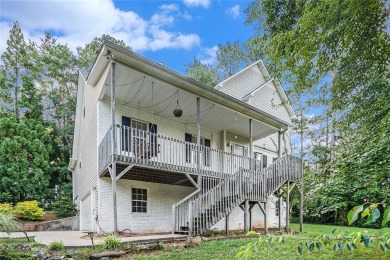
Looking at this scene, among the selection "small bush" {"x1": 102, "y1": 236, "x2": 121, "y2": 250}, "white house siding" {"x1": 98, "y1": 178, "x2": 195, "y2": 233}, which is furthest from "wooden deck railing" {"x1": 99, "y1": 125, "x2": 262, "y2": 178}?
"small bush" {"x1": 102, "y1": 236, "x2": 121, "y2": 250}

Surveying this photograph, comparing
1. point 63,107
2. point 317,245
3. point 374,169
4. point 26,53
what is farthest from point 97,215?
point 26,53

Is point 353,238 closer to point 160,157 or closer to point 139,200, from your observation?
point 160,157

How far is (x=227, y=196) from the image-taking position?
11039 mm

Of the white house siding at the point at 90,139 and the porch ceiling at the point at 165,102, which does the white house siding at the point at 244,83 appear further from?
the white house siding at the point at 90,139

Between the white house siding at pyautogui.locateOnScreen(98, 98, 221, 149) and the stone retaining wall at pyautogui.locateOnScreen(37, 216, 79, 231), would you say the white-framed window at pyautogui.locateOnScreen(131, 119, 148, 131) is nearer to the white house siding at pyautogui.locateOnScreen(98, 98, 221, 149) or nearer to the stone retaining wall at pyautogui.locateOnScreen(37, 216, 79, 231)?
the white house siding at pyautogui.locateOnScreen(98, 98, 221, 149)

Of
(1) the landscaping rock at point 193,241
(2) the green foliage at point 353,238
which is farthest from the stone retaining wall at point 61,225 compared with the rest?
(2) the green foliage at point 353,238

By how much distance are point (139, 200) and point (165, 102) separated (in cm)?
401

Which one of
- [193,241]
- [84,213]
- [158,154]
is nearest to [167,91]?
[158,154]

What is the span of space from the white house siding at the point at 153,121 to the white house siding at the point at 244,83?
3664 millimetres

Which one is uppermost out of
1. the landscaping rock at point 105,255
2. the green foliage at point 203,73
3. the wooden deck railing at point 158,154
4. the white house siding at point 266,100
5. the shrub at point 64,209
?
the green foliage at point 203,73

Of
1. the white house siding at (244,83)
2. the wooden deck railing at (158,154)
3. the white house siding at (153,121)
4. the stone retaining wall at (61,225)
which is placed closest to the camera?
the wooden deck railing at (158,154)

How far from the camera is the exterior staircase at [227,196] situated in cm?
1028

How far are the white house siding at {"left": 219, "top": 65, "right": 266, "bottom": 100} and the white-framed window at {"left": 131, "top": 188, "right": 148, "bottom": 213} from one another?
8401 millimetres

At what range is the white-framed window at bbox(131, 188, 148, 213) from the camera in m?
11.8
